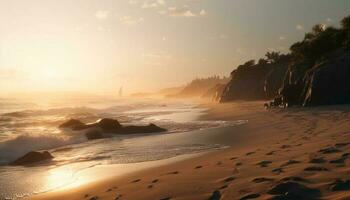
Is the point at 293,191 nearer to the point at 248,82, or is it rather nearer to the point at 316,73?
the point at 316,73

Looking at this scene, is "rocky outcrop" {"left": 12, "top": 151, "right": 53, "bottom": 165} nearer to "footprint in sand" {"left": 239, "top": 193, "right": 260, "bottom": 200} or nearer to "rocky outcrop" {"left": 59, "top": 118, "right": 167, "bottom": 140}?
"rocky outcrop" {"left": 59, "top": 118, "right": 167, "bottom": 140}

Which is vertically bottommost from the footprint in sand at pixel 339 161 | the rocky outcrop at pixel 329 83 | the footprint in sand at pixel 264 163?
the footprint in sand at pixel 264 163

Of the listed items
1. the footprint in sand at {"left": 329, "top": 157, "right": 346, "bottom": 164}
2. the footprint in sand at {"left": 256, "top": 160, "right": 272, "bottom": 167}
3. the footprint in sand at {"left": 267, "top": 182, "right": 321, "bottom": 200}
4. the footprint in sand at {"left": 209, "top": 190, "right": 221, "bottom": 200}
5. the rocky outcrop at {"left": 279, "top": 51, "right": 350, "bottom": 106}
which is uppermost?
the rocky outcrop at {"left": 279, "top": 51, "right": 350, "bottom": 106}

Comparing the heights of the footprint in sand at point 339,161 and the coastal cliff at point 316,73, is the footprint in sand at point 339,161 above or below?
below

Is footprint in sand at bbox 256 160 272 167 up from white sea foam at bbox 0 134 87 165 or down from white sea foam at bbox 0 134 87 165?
down

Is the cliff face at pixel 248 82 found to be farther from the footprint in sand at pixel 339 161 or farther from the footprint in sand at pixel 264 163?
the footprint in sand at pixel 339 161

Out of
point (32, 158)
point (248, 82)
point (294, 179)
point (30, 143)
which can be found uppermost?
point (248, 82)

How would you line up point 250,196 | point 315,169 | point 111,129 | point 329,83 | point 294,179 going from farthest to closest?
point 329,83
point 111,129
point 315,169
point 294,179
point 250,196

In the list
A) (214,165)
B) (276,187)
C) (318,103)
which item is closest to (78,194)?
(214,165)

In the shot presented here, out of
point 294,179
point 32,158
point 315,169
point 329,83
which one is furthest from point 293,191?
point 329,83

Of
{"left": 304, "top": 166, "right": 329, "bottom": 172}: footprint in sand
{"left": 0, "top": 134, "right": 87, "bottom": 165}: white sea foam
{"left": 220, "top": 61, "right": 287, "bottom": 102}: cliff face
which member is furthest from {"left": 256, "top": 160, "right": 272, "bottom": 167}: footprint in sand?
{"left": 220, "top": 61, "right": 287, "bottom": 102}: cliff face

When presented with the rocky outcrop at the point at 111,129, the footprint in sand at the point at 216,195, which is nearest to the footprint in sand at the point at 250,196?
the footprint in sand at the point at 216,195

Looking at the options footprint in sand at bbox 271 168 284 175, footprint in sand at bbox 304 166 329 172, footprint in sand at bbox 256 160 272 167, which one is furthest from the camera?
footprint in sand at bbox 256 160 272 167

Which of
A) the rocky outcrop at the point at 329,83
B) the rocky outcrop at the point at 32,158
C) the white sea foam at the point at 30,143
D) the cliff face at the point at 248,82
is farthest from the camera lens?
the cliff face at the point at 248,82
